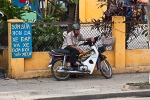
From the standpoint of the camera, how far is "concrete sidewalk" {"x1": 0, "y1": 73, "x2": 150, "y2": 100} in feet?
32.0

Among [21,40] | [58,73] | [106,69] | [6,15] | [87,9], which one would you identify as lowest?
[58,73]

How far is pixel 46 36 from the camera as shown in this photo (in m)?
12.1

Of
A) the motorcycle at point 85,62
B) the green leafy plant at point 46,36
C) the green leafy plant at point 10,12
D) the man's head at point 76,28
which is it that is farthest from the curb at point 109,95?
the green leafy plant at point 10,12

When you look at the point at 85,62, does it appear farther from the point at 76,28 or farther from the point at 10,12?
the point at 10,12

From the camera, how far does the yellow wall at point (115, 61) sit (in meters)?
11.7

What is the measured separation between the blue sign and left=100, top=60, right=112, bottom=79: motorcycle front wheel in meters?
2.08

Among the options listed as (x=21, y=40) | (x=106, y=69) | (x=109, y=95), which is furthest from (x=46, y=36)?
(x=109, y=95)

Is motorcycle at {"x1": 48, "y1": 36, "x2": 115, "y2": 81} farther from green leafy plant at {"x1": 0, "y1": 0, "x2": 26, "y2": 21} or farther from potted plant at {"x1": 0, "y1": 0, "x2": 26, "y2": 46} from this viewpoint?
green leafy plant at {"x1": 0, "y1": 0, "x2": 26, "y2": 21}

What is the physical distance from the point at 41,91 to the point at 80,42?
2643 mm

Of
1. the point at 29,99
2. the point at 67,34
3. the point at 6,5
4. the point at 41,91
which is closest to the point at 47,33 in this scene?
the point at 67,34

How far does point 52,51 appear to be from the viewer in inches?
458

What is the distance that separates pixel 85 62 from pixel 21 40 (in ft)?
6.20

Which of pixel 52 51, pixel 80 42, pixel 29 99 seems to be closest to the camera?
pixel 29 99

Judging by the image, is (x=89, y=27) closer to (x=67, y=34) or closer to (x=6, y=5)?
(x=67, y=34)
